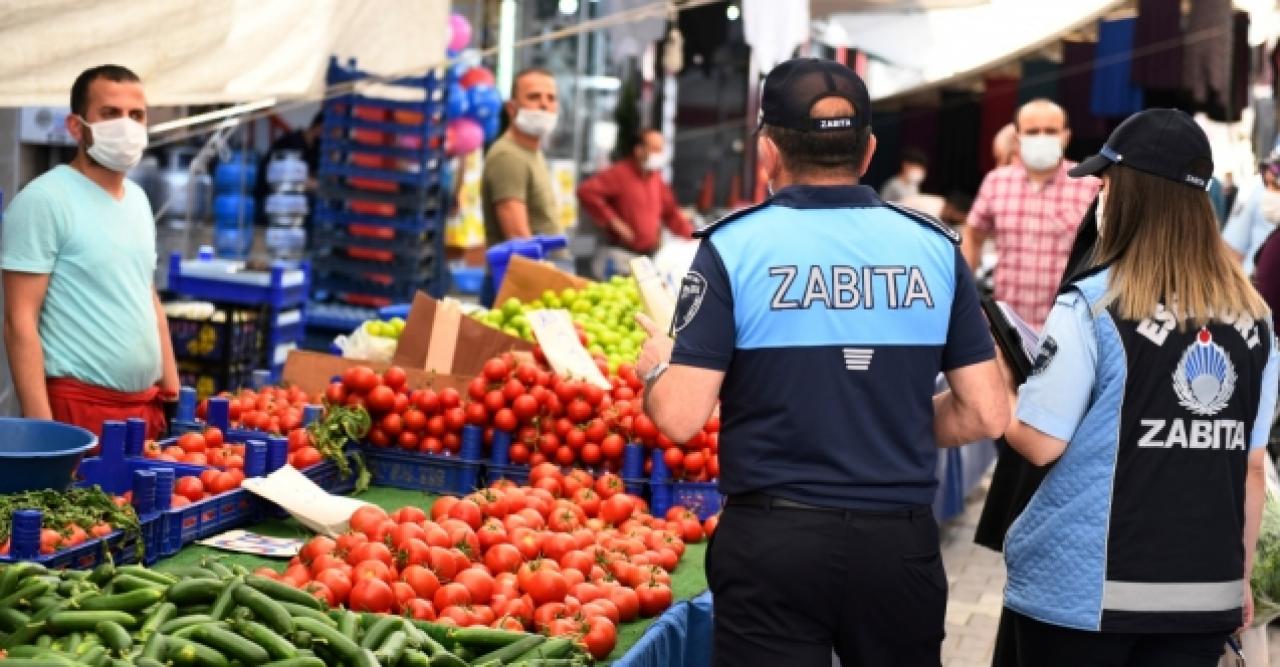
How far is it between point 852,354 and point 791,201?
36 cm

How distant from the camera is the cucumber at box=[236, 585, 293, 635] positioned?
3.94 metres

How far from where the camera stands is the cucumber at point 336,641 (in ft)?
12.6

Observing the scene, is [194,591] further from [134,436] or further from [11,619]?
[134,436]

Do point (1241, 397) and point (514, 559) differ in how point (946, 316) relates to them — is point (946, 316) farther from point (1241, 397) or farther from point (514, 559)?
point (514, 559)

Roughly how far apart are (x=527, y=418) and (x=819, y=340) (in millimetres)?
2708

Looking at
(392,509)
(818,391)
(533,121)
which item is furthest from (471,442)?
(533,121)

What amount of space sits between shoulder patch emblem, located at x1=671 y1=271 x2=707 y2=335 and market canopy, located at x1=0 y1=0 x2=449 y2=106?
2890mm

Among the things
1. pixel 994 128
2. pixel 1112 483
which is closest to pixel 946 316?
pixel 1112 483

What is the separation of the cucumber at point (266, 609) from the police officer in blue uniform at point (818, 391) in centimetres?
92

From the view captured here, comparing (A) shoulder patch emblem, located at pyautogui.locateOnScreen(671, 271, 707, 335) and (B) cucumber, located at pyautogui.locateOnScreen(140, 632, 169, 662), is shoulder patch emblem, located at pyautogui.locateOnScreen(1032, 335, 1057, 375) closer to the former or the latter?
(A) shoulder patch emblem, located at pyautogui.locateOnScreen(671, 271, 707, 335)

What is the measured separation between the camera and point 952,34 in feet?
51.5

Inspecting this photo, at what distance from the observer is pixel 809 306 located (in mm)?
3748

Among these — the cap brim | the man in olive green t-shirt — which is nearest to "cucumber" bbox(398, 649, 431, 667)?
the cap brim

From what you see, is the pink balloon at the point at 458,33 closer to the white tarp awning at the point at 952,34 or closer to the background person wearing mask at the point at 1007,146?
the white tarp awning at the point at 952,34
